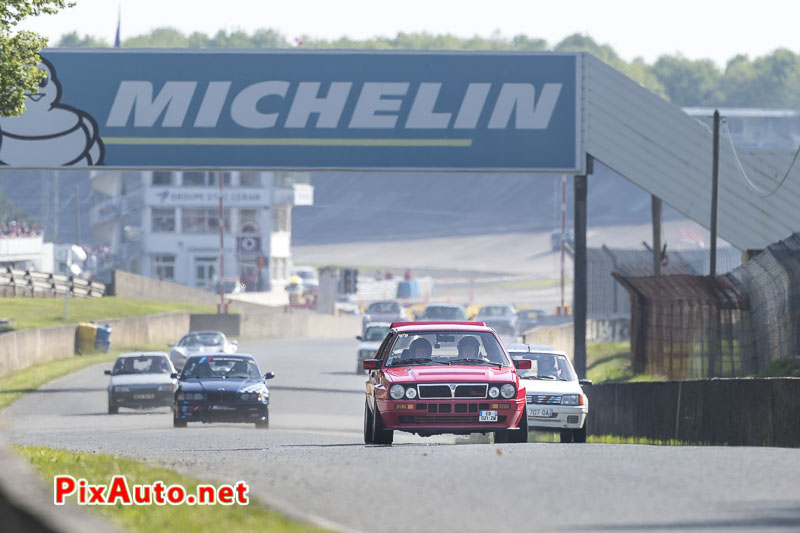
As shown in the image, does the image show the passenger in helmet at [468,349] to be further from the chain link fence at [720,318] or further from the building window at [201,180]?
the building window at [201,180]

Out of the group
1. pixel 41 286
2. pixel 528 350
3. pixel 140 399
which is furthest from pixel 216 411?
pixel 41 286

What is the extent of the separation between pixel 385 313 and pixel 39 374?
2018 cm

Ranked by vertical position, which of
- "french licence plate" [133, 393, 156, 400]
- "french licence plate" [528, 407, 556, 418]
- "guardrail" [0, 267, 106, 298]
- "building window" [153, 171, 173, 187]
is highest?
"building window" [153, 171, 173, 187]

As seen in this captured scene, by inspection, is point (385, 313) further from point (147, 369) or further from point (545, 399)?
point (545, 399)

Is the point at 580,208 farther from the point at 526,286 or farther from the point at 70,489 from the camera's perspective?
the point at 526,286

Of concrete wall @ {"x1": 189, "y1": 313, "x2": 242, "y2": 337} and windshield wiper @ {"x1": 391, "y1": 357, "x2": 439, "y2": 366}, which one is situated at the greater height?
concrete wall @ {"x1": 189, "y1": 313, "x2": 242, "y2": 337}

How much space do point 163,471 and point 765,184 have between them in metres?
22.7

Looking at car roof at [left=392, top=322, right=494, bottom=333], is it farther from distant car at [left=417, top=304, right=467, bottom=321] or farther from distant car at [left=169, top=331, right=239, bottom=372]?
distant car at [left=417, top=304, right=467, bottom=321]

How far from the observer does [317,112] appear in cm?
3022

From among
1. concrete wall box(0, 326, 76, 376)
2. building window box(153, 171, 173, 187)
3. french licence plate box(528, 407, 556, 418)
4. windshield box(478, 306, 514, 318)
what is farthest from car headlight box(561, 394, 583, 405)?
building window box(153, 171, 173, 187)

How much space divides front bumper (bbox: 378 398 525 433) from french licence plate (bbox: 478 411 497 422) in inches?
1.3

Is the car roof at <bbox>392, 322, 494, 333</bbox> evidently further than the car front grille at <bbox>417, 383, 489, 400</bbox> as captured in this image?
Yes

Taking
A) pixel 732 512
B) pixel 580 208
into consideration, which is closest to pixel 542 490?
pixel 732 512

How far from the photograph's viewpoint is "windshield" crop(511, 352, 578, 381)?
67.2 feet
